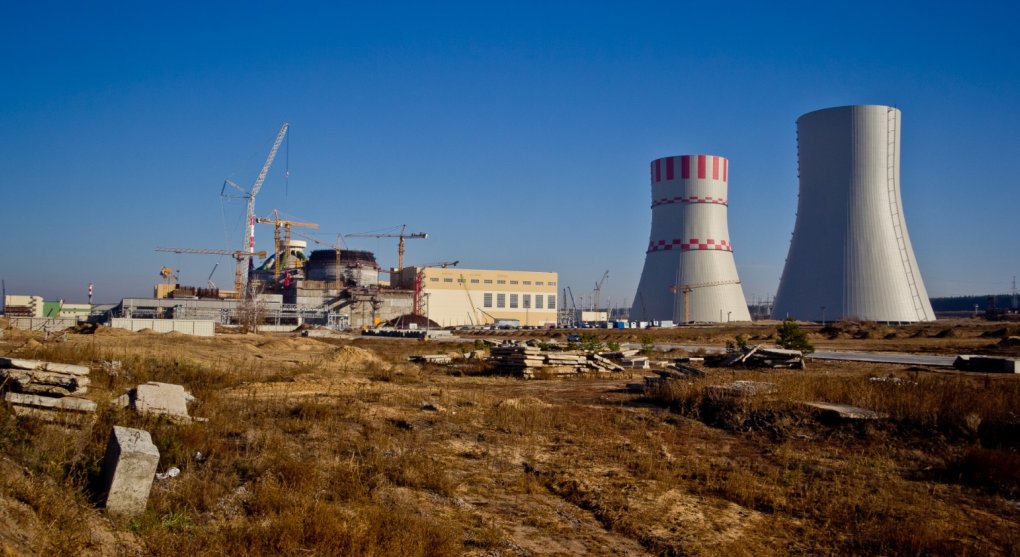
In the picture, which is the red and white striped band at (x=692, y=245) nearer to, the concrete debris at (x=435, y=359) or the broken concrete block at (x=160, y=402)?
the concrete debris at (x=435, y=359)

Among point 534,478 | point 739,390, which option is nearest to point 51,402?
point 534,478

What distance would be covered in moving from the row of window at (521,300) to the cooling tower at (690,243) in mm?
30895

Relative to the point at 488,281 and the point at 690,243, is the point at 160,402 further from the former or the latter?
the point at 488,281

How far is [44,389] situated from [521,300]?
71341 millimetres

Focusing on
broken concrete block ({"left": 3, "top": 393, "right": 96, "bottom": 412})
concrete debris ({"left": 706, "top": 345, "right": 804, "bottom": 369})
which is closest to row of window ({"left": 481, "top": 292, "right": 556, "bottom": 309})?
concrete debris ({"left": 706, "top": 345, "right": 804, "bottom": 369})

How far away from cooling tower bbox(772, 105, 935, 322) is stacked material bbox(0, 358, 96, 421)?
3365cm

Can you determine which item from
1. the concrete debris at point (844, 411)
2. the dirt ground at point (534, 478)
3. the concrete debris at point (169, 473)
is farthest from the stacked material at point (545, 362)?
the concrete debris at point (169, 473)

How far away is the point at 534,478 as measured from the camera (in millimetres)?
5812

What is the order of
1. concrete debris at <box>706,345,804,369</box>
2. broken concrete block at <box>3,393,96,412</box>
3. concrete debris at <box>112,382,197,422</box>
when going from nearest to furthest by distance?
broken concrete block at <box>3,393,96,412</box>, concrete debris at <box>112,382,197,422</box>, concrete debris at <box>706,345,804,369</box>

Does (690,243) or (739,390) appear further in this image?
(690,243)

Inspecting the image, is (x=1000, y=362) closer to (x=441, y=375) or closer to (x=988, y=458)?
(x=988, y=458)

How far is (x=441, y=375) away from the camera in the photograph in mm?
15758

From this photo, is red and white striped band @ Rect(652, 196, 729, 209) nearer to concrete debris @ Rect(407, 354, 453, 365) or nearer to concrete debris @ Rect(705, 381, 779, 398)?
concrete debris @ Rect(407, 354, 453, 365)

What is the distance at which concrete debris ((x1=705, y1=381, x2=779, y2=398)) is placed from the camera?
9562 mm
